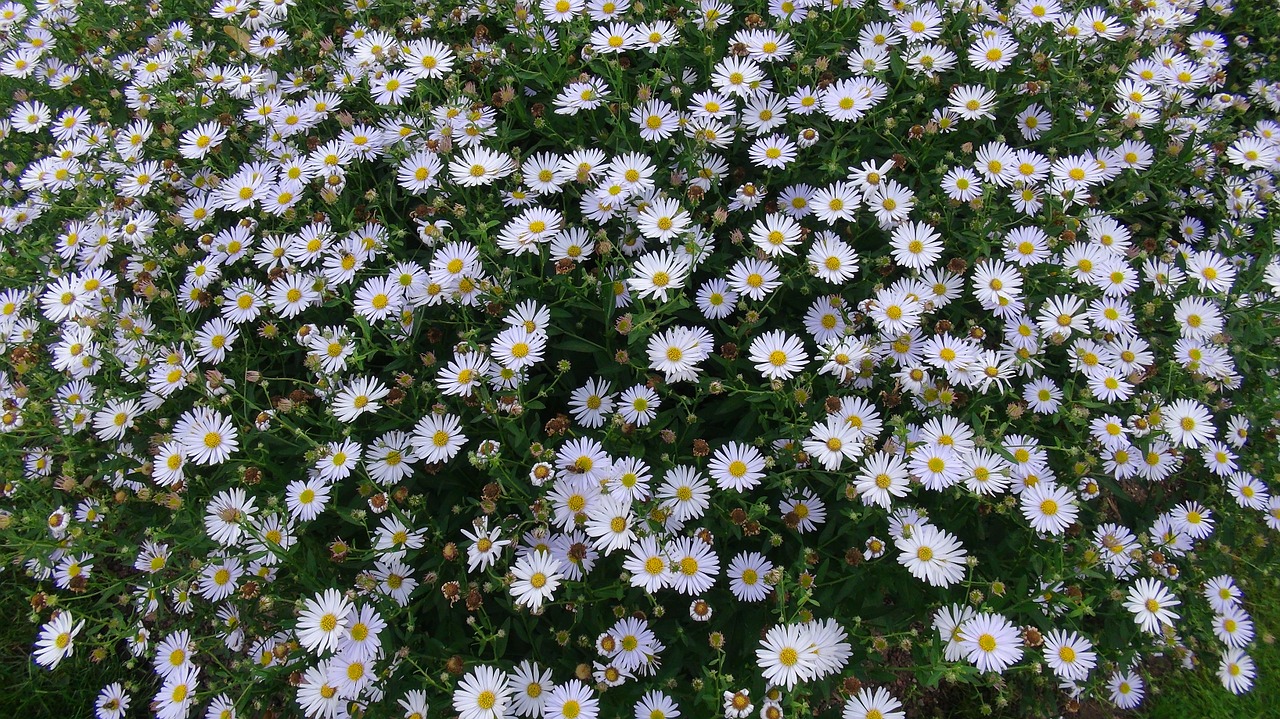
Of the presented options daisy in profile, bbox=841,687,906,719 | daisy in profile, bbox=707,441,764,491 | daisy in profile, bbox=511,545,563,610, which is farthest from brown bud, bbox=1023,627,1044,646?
daisy in profile, bbox=511,545,563,610

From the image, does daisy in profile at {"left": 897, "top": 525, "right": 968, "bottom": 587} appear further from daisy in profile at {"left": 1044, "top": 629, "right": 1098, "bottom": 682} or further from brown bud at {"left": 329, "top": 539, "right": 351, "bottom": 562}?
brown bud at {"left": 329, "top": 539, "right": 351, "bottom": 562}

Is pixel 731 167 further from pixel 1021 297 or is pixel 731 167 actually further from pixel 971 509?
pixel 971 509

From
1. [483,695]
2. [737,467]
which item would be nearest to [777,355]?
[737,467]

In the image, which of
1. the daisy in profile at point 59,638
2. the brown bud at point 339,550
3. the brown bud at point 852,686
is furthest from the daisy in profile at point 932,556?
the daisy in profile at point 59,638

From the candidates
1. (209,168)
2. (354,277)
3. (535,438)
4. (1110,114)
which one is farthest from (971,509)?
(209,168)

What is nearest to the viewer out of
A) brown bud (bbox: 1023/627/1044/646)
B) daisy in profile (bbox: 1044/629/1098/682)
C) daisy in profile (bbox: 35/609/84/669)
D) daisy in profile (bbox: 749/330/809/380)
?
brown bud (bbox: 1023/627/1044/646)

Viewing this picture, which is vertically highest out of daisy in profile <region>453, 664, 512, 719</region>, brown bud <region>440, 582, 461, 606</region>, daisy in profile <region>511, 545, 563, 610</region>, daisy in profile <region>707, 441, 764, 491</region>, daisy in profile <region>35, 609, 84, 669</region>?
daisy in profile <region>35, 609, 84, 669</region>
